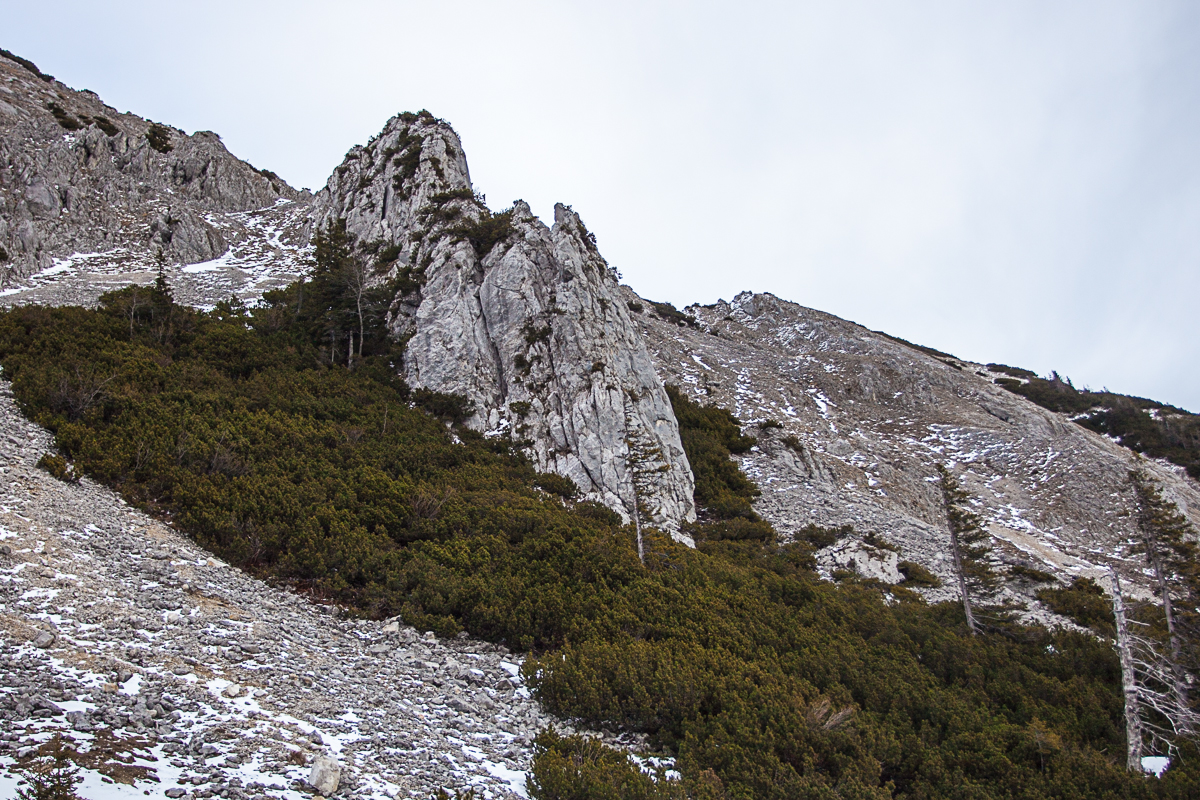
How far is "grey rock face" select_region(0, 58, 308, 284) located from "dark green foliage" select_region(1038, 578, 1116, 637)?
171 feet

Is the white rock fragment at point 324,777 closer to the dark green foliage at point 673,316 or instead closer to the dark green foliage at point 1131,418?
the dark green foliage at point 673,316

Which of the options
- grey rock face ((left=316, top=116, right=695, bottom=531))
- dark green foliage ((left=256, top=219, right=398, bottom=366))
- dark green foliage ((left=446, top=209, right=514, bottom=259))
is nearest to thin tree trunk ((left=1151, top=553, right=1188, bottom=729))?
grey rock face ((left=316, top=116, right=695, bottom=531))

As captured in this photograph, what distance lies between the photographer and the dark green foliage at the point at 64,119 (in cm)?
4844

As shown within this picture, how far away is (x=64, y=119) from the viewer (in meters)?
49.0

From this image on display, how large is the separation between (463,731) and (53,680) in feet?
17.1

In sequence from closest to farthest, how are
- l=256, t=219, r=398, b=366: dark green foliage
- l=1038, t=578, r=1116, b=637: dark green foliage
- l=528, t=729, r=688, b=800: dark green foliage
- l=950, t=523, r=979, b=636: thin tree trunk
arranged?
l=528, t=729, r=688, b=800: dark green foliage → l=950, t=523, r=979, b=636: thin tree trunk → l=1038, t=578, r=1116, b=637: dark green foliage → l=256, t=219, r=398, b=366: dark green foliage

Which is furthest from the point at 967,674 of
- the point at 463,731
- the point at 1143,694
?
the point at 463,731

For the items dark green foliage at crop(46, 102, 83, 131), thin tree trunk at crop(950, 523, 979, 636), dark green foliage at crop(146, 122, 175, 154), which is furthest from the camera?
dark green foliage at crop(146, 122, 175, 154)

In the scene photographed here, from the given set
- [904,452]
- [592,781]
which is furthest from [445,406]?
[904,452]

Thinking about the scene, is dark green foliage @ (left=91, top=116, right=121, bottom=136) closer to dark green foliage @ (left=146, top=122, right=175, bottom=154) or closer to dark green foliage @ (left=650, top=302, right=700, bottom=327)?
dark green foliage @ (left=146, top=122, right=175, bottom=154)

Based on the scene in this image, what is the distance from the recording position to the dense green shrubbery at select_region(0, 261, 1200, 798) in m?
10.1

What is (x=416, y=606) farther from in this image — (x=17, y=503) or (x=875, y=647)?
(x=875, y=647)

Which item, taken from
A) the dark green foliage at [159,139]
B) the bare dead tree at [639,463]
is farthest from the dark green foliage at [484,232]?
the dark green foliage at [159,139]

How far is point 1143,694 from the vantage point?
42.2 ft
